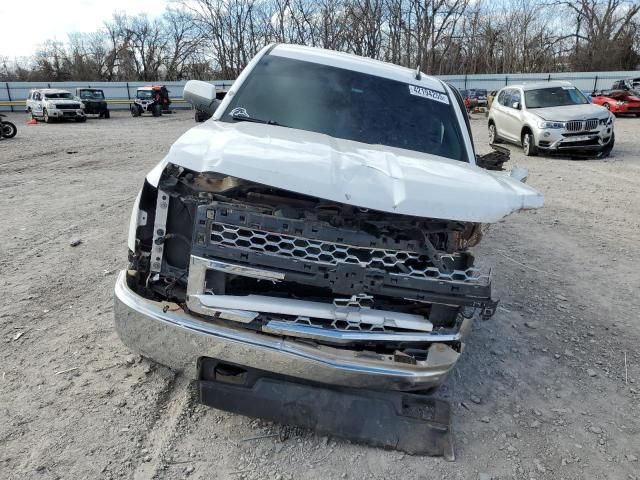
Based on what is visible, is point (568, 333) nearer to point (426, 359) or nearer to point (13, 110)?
point (426, 359)

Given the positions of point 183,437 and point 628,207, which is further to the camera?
point 628,207

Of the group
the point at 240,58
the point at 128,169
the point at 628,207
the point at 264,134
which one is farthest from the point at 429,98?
the point at 240,58

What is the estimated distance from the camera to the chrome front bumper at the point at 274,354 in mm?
2170

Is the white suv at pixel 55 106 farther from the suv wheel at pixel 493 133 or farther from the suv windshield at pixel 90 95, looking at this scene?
the suv wheel at pixel 493 133

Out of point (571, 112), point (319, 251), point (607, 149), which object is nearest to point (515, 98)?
point (571, 112)

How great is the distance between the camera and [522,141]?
13.1 meters

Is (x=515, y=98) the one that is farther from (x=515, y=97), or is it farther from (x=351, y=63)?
(x=351, y=63)

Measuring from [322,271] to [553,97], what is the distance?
12902 millimetres

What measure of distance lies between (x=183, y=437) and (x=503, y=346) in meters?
2.31

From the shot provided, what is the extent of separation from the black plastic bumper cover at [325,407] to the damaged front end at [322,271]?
0.22m

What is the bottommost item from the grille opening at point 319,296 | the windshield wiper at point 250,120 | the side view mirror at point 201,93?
the grille opening at point 319,296

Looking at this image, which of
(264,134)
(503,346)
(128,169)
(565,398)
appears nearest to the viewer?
(264,134)

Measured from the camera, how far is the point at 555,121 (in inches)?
463

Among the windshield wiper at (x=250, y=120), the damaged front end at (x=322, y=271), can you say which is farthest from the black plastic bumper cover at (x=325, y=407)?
the windshield wiper at (x=250, y=120)
